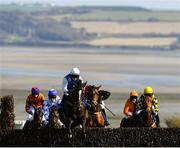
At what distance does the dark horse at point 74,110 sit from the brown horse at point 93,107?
26.7 inches

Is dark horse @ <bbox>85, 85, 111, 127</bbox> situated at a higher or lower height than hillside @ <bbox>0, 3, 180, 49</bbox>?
lower

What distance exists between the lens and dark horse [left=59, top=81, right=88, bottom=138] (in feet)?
70.2

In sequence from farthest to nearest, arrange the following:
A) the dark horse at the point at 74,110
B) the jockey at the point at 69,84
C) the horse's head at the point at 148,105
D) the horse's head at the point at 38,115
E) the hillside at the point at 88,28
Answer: the hillside at the point at 88,28
the horse's head at the point at 148,105
the horse's head at the point at 38,115
the jockey at the point at 69,84
the dark horse at the point at 74,110

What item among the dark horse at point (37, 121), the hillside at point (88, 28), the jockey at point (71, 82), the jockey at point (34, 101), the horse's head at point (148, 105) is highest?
the hillside at point (88, 28)

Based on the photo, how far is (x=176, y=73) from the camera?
6106 cm

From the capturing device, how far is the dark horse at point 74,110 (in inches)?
842

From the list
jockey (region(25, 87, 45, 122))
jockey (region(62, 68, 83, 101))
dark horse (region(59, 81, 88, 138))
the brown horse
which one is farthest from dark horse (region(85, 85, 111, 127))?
jockey (region(25, 87, 45, 122))

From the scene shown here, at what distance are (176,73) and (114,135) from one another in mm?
39697

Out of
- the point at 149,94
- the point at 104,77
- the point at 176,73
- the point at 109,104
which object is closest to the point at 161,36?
the point at 176,73

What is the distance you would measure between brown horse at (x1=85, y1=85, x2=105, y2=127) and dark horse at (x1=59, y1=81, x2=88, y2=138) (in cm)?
68

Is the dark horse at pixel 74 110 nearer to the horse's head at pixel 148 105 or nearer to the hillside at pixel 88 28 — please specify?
the horse's head at pixel 148 105

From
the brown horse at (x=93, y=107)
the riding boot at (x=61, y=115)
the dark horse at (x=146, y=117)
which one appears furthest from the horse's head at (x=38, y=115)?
the dark horse at (x=146, y=117)

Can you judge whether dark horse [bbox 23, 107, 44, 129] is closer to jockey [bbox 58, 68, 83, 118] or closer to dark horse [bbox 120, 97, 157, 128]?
jockey [bbox 58, 68, 83, 118]

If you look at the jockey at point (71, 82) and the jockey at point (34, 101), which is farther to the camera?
the jockey at point (34, 101)
